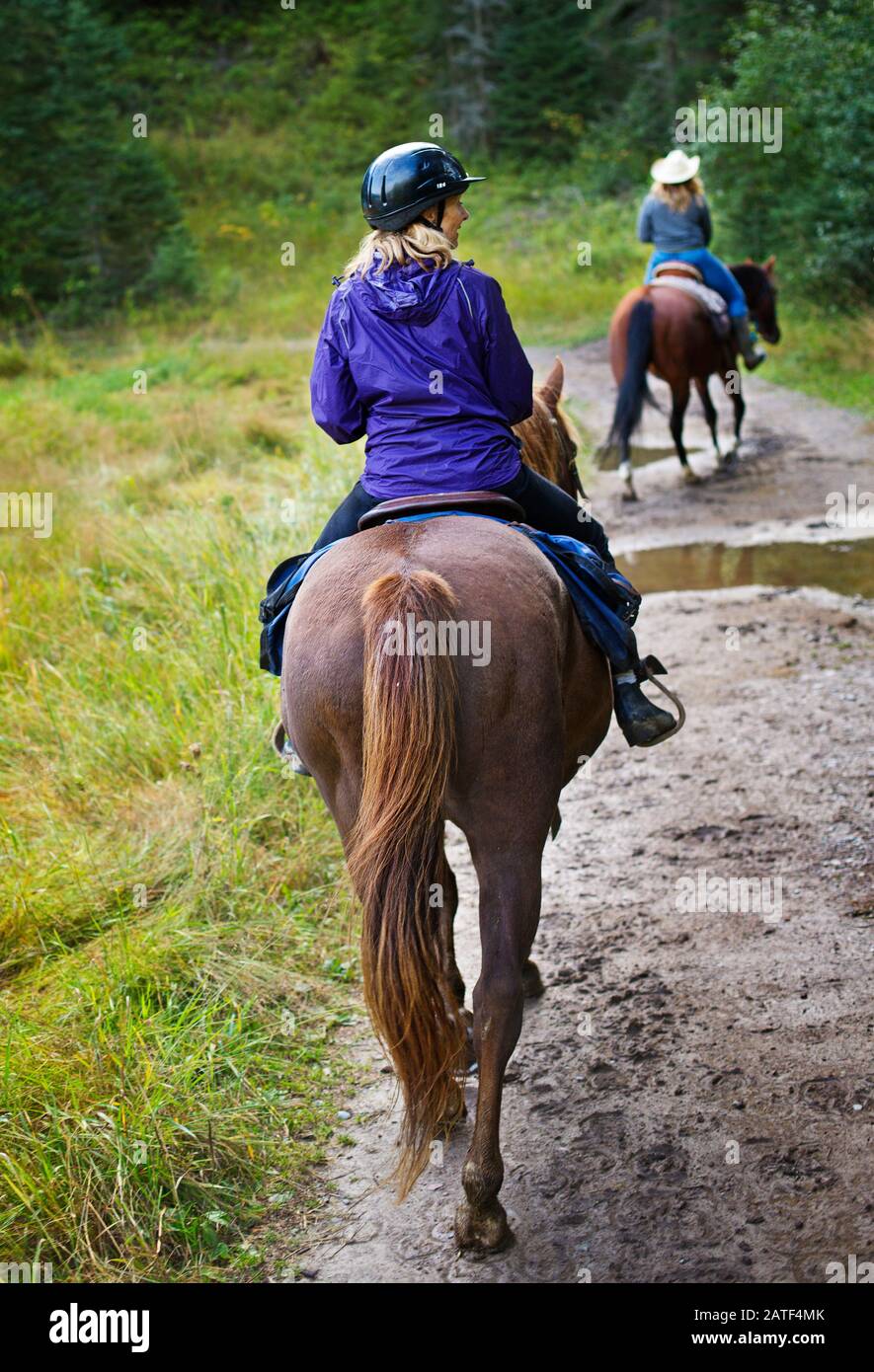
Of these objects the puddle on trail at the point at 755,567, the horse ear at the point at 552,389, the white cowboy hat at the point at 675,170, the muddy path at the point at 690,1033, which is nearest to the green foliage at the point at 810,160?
the white cowboy hat at the point at 675,170

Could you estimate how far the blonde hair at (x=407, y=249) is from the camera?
3.14 m

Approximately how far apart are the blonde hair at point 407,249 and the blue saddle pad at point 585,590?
0.70 metres

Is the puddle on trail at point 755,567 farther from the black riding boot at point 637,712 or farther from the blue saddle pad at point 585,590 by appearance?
the blue saddle pad at point 585,590

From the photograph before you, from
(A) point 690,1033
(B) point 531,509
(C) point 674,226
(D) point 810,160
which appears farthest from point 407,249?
(D) point 810,160

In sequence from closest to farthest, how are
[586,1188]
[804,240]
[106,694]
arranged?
[586,1188] < [106,694] < [804,240]

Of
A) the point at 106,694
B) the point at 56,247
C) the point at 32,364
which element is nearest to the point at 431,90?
the point at 56,247

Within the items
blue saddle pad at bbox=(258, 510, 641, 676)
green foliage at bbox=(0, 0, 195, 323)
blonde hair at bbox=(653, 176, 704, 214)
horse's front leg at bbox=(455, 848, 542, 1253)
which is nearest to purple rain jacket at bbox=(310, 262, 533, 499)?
blue saddle pad at bbox=(258, 510, 641, 676)

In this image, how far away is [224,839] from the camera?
Answer: 15.2ft

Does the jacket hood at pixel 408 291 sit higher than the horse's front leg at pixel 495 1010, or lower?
higher

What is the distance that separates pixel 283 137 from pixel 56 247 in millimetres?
15182

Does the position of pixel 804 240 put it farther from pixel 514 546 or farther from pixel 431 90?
pixel 431 90

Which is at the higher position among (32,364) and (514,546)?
(32,364)

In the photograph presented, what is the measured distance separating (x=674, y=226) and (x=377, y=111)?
29553 millimetres

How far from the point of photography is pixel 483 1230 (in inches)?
115
